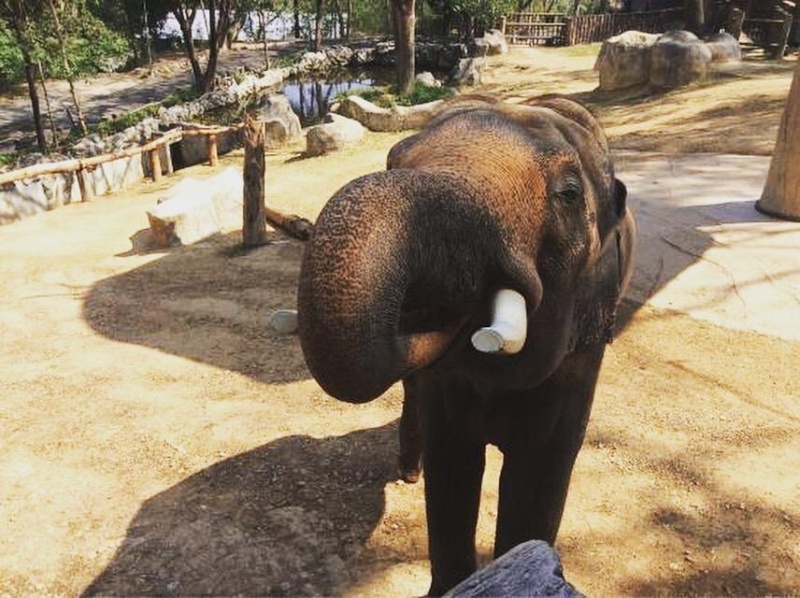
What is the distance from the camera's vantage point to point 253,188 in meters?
8.80

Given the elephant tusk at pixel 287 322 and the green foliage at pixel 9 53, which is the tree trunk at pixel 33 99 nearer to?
the green foliage at pixel 9 53

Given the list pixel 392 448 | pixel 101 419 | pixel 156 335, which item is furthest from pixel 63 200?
pixel 392 448

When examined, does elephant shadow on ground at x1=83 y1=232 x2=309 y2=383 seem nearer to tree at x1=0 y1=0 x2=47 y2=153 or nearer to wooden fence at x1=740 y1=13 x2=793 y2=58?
tree at x1=0 y1=0 x2=47 y2=153

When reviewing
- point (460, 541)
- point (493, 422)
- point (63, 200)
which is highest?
point (493, 422)

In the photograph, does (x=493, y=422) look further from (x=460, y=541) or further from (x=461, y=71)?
(x=461, y=71)

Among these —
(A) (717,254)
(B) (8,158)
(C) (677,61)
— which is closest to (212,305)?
(A) (717,254)

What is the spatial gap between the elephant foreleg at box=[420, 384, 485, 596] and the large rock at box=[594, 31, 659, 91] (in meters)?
14.4

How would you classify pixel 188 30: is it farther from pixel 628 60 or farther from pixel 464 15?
pixel 628 60

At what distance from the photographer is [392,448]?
15.0ft

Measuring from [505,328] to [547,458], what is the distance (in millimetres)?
1313

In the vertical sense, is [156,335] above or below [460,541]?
below

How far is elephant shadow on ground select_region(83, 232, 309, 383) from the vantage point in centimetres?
613

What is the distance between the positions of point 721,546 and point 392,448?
1921mm

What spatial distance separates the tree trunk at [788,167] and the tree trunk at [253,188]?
18.9 ft
